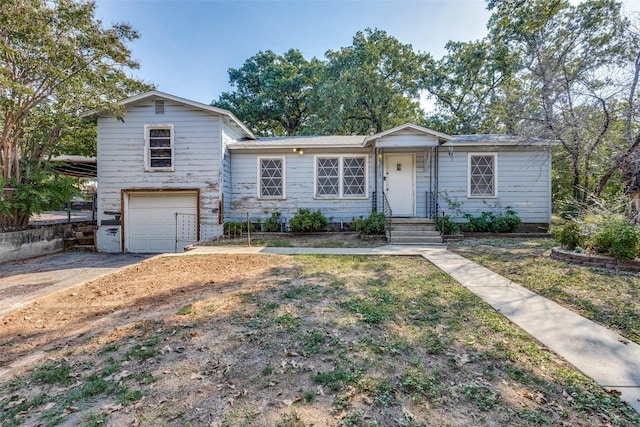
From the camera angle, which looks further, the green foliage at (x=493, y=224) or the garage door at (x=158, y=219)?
the garage door at (x=158, y=219)

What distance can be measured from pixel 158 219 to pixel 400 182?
8.97 m

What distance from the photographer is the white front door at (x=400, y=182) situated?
1087 centimetres

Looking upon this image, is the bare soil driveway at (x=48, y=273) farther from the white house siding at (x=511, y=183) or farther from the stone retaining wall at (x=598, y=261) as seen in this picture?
the white house siding at (x=511, y=183)

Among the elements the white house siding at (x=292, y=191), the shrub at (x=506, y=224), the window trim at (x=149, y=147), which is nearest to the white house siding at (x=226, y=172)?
the white house siding at (x=292, y=191)

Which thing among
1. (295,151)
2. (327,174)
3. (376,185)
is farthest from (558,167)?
(295,151)

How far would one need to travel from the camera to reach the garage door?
10453mm

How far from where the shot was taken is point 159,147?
10.3m

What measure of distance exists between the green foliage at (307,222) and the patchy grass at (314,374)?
654cm

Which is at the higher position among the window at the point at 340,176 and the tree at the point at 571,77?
the tree at the point at 571,77

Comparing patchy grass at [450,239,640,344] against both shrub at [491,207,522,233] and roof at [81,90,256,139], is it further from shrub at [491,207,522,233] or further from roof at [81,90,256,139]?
roof at [81,90,256,139]

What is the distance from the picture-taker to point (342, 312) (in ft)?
11.5

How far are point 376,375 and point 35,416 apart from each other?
2.35m

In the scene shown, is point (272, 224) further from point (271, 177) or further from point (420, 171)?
point (420, 171)

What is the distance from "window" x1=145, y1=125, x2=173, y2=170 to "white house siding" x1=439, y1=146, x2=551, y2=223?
983cm
